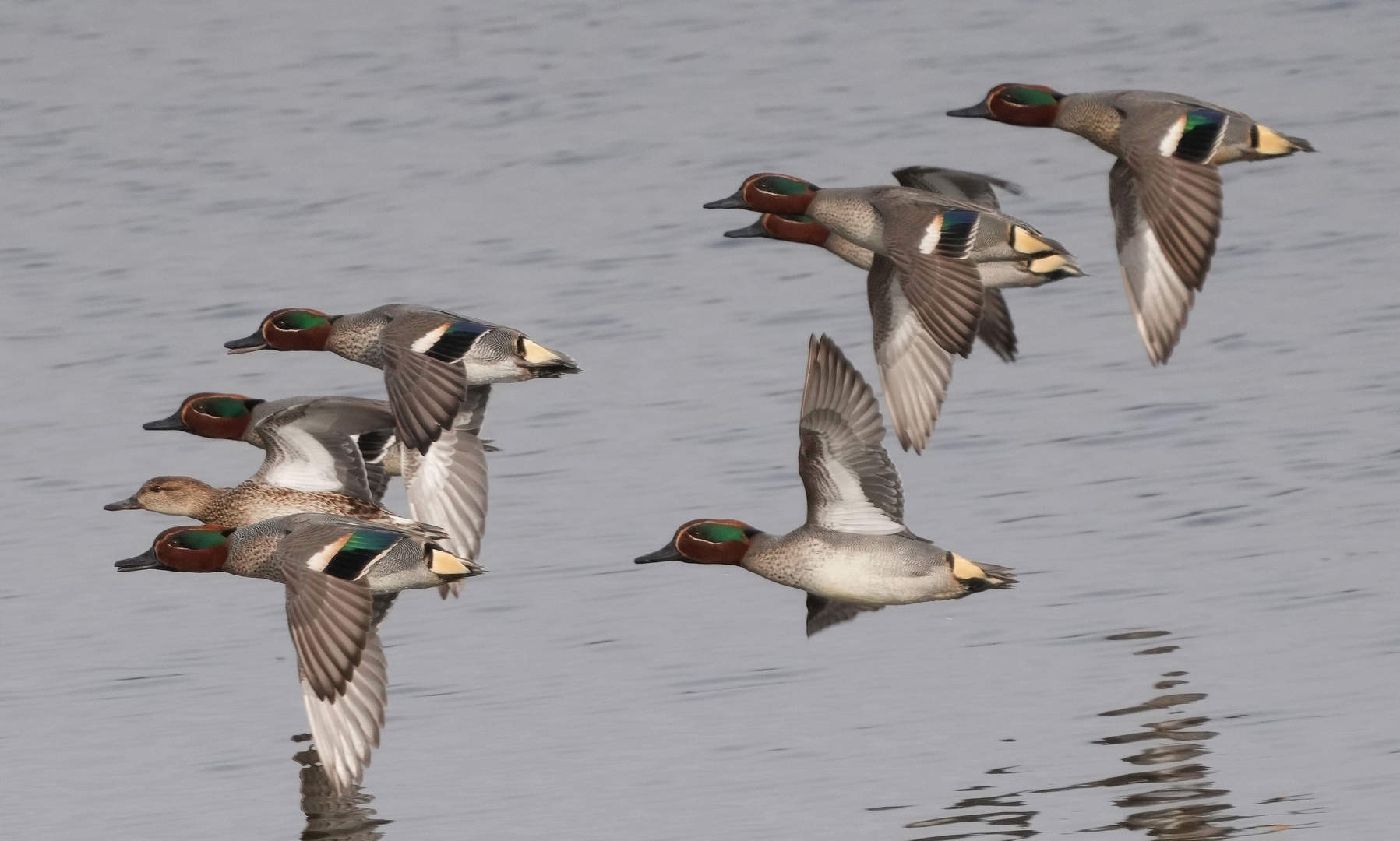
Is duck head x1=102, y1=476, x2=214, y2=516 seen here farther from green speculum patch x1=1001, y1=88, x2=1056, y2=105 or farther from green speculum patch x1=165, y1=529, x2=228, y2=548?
green speculum patch x1=1001, y1=88, x2=1056, y2=105

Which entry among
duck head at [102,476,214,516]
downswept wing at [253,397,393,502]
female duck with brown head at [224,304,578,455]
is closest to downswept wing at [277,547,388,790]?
female duck with brown head at [224,304,578,455]

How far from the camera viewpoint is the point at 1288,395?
16109 mm

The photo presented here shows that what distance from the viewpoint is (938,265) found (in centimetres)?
1214

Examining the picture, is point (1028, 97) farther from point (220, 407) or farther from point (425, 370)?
point (220, 407)

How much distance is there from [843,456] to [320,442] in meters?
3.05

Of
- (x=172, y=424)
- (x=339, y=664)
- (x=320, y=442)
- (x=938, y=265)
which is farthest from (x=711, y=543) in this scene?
(x=172, y=424)

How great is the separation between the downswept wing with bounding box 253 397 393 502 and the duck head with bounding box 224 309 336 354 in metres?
0.36

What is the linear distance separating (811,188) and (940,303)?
5.27 feet

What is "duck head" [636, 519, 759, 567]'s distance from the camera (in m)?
11.9

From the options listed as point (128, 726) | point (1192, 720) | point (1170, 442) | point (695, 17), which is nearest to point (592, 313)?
point (1170, 442)

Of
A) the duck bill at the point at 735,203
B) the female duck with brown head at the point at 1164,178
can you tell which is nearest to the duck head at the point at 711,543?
the female duck with brown head at the point at 1164,178

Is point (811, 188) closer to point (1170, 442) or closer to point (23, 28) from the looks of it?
point (1170, 442)

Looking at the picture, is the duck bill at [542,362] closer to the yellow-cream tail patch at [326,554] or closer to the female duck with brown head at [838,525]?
the female duck with brown head at [838,525]

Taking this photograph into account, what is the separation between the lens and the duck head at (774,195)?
13.3 meters
